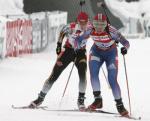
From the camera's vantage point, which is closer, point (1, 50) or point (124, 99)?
point (124, 99)

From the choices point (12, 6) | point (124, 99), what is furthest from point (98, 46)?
point (12, 6)

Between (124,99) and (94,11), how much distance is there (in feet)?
123

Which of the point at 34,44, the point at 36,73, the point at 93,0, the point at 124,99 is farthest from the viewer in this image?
the point at 93,0

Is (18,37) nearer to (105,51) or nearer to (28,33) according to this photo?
(28,33)

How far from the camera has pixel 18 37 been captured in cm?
2566

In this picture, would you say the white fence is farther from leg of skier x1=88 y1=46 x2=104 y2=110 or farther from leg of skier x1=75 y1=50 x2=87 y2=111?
leg of skier x1=88 y1=46 x2=104 y2=110

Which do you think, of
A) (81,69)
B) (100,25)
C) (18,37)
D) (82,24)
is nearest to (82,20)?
(82,24)

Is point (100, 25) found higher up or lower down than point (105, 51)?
higher up

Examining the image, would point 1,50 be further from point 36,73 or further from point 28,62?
point 36,73

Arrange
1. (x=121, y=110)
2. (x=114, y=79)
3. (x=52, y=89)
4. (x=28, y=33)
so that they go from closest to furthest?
1. (x=121, y=110)
2. (x=114, y=79)
3. (x=52, y=89)
4. (x=28, y=33)

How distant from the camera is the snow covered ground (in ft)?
33.6

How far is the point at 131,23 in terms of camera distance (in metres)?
47.1

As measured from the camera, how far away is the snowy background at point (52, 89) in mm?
10250

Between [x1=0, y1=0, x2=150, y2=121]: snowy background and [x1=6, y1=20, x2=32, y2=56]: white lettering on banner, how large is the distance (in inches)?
18.5
